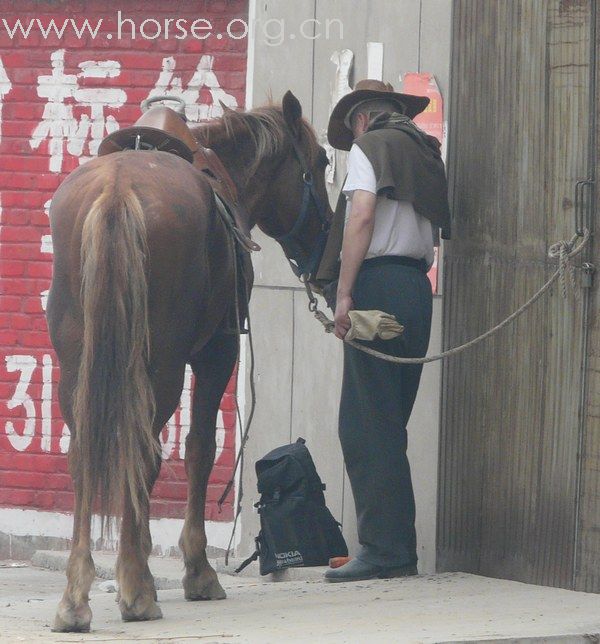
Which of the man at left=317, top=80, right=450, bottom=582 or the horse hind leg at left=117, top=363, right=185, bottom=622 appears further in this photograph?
the man at left=317, top=80, right=450, bottom=582

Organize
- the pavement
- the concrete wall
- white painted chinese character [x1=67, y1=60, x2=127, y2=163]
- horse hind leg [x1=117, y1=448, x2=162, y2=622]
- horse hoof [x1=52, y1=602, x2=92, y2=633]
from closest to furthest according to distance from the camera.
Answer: the pavement
horse hoof [x1=52, y1=602, x2=92, y2=633]
horse hind leg [x1=117, y1=448, x2=162, y2=622]
the concrete wall
white painted chinese character [x1=67, y1=60, x2=127, y2=163]

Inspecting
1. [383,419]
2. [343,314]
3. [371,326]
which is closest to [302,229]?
[343,314]

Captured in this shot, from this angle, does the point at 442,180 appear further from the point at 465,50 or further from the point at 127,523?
the point at 127,523

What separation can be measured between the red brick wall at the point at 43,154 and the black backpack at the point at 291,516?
4.64ft

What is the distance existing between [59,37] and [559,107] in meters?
3.33

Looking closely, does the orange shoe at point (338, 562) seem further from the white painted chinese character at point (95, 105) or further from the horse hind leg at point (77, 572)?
the white painted chinese character at point (95, 105)

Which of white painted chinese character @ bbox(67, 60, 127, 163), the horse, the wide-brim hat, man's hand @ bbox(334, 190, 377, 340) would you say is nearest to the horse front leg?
the horse

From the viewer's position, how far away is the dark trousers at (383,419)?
5809 mm

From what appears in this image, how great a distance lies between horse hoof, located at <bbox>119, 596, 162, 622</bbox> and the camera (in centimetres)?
486

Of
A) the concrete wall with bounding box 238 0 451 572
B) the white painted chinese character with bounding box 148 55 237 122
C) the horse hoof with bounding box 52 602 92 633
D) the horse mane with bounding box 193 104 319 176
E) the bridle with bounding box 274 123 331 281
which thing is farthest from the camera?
the white painted chinese character with bounding box 148 55 237 122

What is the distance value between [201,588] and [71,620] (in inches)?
43.4

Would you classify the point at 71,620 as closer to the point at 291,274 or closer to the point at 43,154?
the point at 291,274

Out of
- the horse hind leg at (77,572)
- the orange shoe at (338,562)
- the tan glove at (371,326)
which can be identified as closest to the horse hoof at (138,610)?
the horse hind leg at (77,572)

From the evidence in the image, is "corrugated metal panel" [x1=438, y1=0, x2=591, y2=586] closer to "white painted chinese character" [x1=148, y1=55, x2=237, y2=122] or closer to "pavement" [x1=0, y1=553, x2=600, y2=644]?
"pavement" [x1=0, y1=553, x2=600, y2=644]
